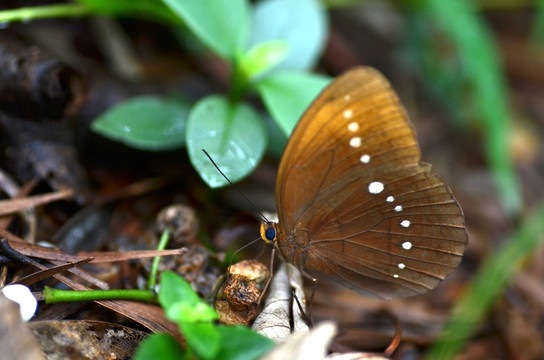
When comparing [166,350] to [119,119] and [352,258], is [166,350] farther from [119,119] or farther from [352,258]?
[119,119]

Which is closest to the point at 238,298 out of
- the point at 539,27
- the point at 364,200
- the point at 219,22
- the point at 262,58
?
the point at 364,200

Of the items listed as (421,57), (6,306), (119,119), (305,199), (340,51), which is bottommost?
(6,306)

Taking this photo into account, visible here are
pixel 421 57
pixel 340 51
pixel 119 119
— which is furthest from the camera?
pixel 421 57

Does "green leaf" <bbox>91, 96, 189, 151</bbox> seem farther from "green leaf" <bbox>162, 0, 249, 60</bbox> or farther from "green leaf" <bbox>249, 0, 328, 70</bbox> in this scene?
"green leaf" <bbox>249, 0, 328, 70</bbox>

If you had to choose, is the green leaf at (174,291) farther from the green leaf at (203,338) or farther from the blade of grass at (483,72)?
the blade of grass at (483,72)

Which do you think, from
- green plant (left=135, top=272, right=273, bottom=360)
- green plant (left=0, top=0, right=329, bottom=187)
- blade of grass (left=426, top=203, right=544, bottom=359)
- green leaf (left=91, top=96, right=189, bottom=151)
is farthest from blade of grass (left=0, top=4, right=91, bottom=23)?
blade of grass (left=426, top=203, right=544, bottom=359)

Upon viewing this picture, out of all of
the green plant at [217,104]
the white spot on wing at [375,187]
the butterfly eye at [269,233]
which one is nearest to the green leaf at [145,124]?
the green plant at [217,104]

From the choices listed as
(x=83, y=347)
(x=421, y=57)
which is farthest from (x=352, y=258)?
(x=421, y=57)

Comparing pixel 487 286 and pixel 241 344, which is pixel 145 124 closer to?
pixel 241 344
